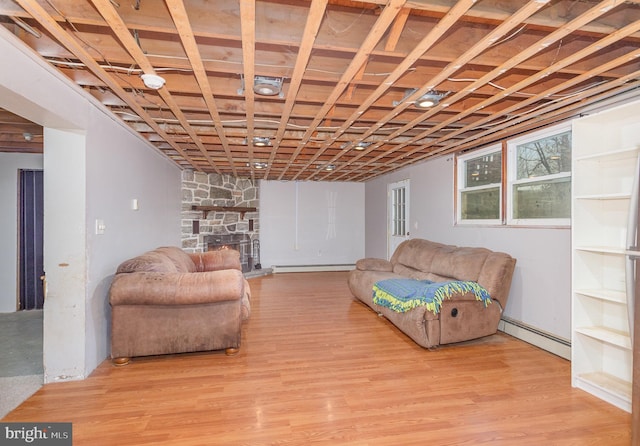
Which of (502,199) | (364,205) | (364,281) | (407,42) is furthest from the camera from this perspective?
(364,205)

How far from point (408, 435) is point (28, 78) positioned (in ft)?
10.2

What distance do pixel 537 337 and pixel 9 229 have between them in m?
6.64

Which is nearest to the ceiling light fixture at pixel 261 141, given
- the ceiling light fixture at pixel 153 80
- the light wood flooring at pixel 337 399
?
the ceiling light fixture at pixel 153 80

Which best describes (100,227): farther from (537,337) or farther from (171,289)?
(537,337)

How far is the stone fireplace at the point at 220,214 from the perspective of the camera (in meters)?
6.41

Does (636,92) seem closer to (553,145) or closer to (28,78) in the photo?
(553,145)

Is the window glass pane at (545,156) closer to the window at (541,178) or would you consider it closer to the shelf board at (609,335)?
the window at (541,178)

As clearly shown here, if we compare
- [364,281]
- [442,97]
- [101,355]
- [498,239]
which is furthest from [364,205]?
[101,355]

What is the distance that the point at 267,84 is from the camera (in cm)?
230

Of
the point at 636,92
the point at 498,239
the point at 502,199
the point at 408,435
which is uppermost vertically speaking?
the point at 636,92

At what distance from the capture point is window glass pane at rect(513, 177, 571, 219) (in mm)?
3111

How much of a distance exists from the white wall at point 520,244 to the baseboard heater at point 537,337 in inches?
2.0

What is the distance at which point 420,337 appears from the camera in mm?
3195

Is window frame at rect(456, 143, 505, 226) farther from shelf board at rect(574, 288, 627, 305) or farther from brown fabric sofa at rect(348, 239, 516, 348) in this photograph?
shelf board at rect(574, 288, 627, 305)
